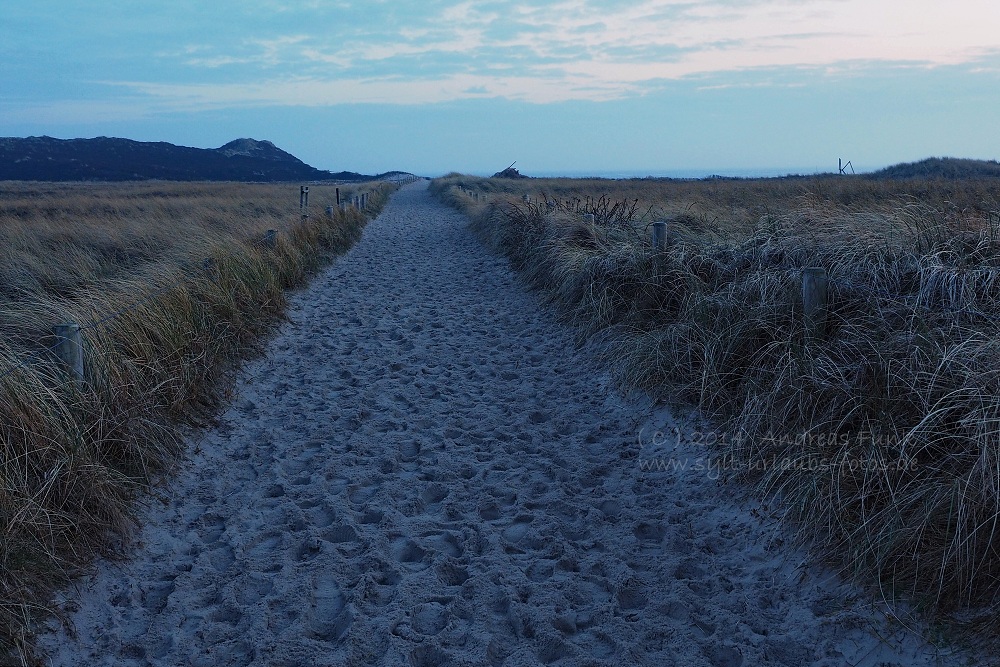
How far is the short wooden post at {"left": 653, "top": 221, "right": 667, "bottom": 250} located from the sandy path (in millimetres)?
1734

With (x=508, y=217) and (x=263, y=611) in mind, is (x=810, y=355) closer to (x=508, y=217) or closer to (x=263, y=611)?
(x=263, y=611)

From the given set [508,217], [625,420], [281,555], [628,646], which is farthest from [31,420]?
[508,217]

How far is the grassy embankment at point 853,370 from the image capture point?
9.06 feet

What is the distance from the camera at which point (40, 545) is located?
304 centimetres

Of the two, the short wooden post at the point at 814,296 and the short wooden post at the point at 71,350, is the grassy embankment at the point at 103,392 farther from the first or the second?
the short wooden post at the point at 814,296

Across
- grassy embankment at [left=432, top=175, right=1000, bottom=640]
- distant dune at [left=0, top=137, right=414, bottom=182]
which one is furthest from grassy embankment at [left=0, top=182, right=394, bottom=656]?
distant dune at [left=0, top=137, right=414, bottom=182]

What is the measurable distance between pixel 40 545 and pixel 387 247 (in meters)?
13.5

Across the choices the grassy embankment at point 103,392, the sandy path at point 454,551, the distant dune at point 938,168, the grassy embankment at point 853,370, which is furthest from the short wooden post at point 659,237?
the distant dune at point 938,168

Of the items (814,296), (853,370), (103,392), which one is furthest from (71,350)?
(814,296)

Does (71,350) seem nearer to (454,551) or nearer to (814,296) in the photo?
(454,551)

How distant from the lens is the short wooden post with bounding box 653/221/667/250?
23.8 ft

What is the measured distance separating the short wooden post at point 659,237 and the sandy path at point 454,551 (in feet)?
5.69

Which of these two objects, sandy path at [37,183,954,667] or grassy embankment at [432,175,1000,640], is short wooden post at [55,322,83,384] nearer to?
sandy path at [37,183,954,667]

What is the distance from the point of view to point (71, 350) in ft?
13.0
